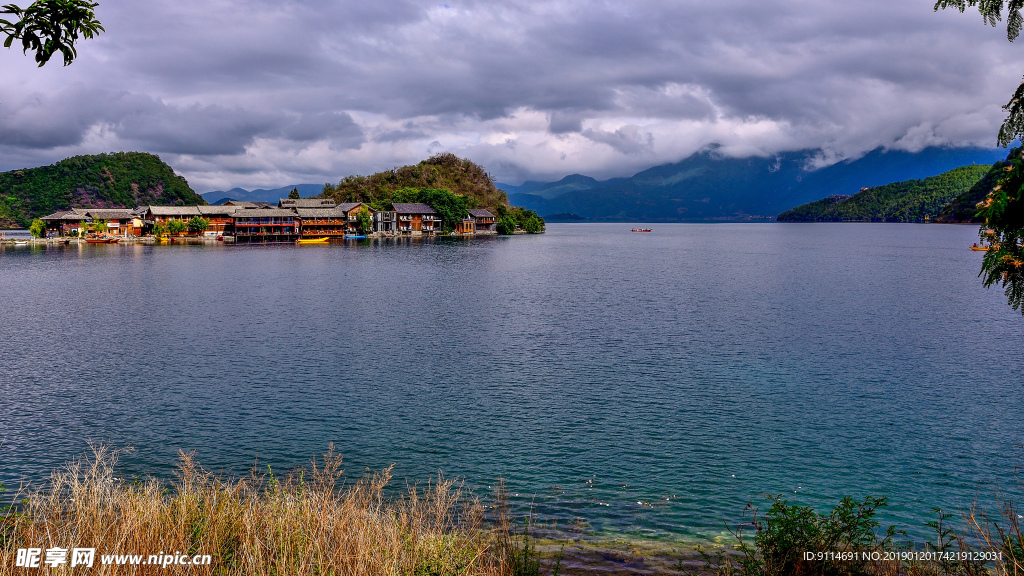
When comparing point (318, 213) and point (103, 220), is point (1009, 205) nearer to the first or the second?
point (318, 213)

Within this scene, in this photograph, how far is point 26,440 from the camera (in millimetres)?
20656

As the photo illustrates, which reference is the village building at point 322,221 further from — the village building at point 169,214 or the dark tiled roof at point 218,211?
the village building at point 169,214

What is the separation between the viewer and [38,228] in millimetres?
159250

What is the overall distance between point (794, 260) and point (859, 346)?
72282 millimetres

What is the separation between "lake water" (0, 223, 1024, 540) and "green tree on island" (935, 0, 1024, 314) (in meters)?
9.14

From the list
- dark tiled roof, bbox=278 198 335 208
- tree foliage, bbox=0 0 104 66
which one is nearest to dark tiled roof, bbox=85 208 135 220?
dark tiled roof, bbox=278 198 335 208

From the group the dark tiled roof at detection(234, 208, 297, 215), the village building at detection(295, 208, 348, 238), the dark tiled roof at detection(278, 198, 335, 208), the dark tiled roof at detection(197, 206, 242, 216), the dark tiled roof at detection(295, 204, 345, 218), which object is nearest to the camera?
the dark tiled roof at detection(234, 208, 297, 215)

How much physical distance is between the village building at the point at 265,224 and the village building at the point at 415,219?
30.7 m

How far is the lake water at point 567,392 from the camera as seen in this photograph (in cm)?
1833

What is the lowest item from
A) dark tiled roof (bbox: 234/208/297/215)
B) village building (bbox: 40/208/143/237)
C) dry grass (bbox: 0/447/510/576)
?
dry grass (bbox: 0/447/510/576)

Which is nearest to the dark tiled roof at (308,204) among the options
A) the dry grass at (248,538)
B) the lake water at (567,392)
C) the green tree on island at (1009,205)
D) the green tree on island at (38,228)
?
the green tree on island at (38,228)

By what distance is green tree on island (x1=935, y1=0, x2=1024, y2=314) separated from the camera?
28.0 ft

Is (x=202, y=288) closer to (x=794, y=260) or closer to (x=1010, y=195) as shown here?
(x=1010, y=195)

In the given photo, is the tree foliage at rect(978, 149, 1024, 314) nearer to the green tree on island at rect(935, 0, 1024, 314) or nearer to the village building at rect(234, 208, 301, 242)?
the green tree on island at rect(935, 0, 1024, 314)
